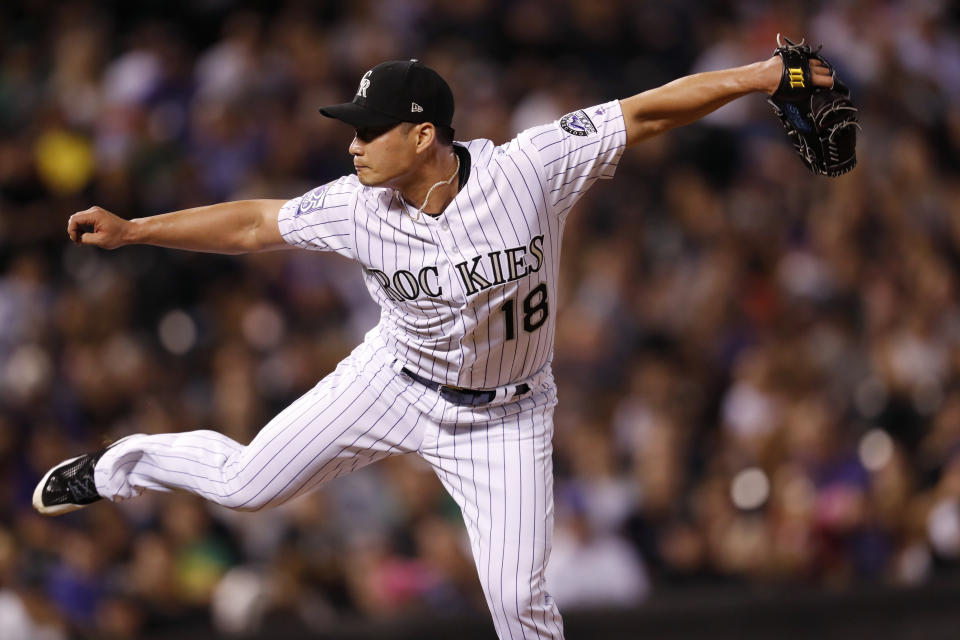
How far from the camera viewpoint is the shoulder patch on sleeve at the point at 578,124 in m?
3.87

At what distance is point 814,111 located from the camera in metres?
3.74

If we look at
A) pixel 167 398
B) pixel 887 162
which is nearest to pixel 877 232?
pixel 887 162

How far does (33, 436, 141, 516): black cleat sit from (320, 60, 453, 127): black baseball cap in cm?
143

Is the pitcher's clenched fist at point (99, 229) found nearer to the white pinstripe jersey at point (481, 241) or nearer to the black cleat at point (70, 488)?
the white pinstripe jersey at point (481, 241)

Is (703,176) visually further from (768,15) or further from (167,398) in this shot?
(167,398)

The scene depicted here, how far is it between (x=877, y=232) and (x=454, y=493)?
4950mm

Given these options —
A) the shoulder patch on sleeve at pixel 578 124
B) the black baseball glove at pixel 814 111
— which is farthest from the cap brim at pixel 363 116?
the black baseball glove at pixel 814 111

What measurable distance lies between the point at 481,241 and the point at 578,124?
45 cm

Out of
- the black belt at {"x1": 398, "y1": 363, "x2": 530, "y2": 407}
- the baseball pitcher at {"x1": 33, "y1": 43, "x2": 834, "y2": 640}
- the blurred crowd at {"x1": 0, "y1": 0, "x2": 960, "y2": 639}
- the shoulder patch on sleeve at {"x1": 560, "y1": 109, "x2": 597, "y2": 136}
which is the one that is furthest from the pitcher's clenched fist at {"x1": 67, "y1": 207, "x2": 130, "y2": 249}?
the blurred crowd at {"x1": 0, "y1": 0, "x2": 960, "y2": 639}

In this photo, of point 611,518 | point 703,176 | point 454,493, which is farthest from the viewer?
point 703,176

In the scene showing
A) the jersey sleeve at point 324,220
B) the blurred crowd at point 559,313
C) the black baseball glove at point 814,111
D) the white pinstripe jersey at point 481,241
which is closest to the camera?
the black baseball glove at point 814,111

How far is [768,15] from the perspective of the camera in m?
9.39

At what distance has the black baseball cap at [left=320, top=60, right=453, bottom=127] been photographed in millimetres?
3711

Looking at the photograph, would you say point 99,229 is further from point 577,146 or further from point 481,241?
point 577,146
